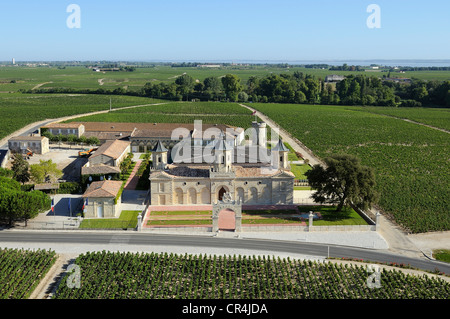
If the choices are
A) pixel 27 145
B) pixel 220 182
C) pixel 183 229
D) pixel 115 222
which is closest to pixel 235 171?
pixel 220 182

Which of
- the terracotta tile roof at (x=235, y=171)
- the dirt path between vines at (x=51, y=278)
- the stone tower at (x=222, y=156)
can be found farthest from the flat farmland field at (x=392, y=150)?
the dirt path between vines at (x=51, y=278)

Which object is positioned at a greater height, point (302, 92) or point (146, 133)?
point (302, 92)

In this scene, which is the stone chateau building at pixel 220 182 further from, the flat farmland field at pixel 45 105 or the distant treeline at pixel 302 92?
the distant treeline at pixel 302 92

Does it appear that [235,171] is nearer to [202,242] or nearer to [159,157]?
[159,157]

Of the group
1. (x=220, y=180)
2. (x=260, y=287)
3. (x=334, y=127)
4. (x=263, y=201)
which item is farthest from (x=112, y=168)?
(x=334, y=127)

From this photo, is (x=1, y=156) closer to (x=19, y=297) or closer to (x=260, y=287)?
(x=19, y=297)
